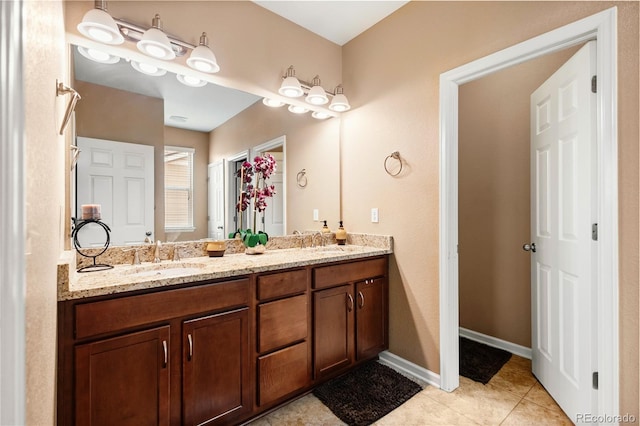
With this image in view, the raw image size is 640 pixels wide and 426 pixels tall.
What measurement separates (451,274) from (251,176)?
5.18ft

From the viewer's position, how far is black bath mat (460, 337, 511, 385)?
2281 mm

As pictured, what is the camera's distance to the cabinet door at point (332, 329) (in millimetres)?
2027

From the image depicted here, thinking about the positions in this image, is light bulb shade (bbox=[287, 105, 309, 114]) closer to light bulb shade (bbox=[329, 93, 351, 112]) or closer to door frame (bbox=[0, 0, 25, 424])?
light bulb shade (bbox=[329, 93, 351, 112])

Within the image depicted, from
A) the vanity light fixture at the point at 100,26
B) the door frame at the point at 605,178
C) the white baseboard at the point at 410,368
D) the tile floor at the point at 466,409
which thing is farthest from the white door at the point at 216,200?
the door frame at the point at 605,178

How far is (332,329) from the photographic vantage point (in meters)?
2.11

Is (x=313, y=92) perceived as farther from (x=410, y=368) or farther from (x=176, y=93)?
(x=410, y=368)

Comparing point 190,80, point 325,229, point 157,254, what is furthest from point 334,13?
point 157,254

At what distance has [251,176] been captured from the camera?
240 cm

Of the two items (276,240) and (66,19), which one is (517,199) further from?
(66,19)

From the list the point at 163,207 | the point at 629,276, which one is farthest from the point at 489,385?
the point at 163,207

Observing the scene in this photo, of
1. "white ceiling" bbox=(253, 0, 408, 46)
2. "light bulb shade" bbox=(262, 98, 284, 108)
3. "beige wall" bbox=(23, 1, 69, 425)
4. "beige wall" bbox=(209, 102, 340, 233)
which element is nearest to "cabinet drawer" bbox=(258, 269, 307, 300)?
"beige wall" bbox=(209, 102, 340, 233)

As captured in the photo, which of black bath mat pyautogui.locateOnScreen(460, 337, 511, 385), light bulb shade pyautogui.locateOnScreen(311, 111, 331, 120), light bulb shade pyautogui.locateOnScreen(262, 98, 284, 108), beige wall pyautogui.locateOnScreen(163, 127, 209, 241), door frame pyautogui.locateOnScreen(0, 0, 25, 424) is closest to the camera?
door frame pyautogui.locateOnScreen(0, 0, 25, 424)

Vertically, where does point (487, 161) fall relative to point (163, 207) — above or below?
above

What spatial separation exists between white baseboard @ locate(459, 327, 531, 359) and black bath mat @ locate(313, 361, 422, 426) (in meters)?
1.02
